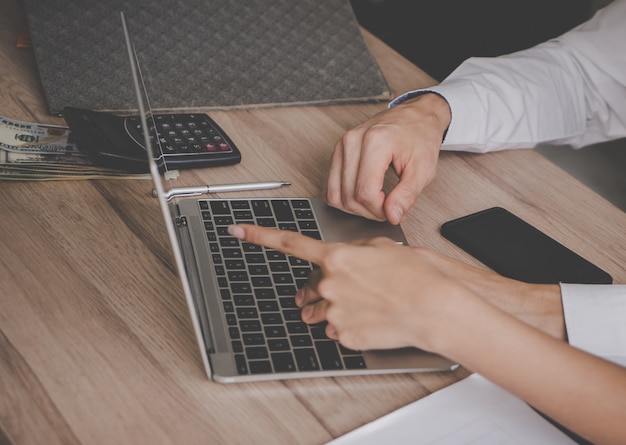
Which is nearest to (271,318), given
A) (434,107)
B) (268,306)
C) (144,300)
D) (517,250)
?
(268,306)

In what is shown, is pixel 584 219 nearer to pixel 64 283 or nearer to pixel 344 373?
pixel 344 373

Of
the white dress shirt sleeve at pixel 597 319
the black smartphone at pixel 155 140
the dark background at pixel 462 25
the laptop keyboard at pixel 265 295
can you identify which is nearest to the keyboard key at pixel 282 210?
the laptop keyboard at pixel 265 295

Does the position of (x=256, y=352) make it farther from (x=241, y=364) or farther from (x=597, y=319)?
(x=597, y=319)

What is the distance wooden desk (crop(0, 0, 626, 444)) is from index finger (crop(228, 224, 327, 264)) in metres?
0.11

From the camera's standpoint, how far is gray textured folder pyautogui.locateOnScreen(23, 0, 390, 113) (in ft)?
3.13

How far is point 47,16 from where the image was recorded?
1.03 m

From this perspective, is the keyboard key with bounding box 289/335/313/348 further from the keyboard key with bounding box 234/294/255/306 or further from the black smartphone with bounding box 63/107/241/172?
the black smartphone with bounding box 63/107/241/172

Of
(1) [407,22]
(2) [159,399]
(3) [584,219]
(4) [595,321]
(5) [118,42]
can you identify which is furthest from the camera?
(1) [407,22]

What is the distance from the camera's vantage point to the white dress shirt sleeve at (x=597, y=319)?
728 millimetres

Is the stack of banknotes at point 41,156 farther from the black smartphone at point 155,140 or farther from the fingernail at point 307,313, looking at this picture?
the fingernail at point 307,313

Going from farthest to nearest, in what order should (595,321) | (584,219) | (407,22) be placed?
(407,22), (584,219), (595,321)

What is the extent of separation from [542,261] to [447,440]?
0.31m

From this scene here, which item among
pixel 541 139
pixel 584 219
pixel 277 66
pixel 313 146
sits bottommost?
pixel 584 219

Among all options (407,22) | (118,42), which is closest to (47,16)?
(118,42)
